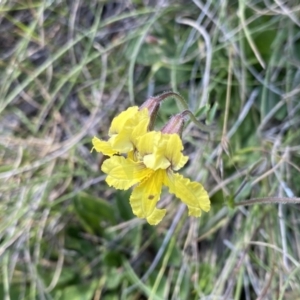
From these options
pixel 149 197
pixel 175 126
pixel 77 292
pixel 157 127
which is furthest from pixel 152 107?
pixel 77 292

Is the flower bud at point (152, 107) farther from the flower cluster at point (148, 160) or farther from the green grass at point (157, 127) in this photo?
the green grass at point (157, 127)

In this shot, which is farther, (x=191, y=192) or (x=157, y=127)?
(x=157, y=127)

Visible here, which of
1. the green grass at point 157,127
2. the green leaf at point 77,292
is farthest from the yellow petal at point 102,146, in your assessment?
the green leaf at point 77,292

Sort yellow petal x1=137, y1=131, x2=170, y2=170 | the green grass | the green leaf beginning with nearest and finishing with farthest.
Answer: yellow petal x1=137, y1=131, x2=170, y2=170
the green grass
the green leaf

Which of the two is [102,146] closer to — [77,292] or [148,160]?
[148,160]

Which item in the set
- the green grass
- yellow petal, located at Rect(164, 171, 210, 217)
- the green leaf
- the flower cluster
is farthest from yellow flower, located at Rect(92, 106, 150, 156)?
the green leaf

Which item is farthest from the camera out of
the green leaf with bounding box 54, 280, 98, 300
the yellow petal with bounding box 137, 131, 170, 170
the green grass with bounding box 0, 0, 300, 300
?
the green leaf with bounding box 54, 280, 98, 300

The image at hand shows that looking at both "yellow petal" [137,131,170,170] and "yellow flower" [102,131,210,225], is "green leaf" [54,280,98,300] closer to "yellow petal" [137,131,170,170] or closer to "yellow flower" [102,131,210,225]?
"yellow flower" [102,131,210,225]

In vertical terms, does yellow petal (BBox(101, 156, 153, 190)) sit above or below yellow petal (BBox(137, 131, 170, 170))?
below

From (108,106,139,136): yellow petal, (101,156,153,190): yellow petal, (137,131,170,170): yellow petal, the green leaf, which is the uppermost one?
(108,106,139,136): yellow petal
